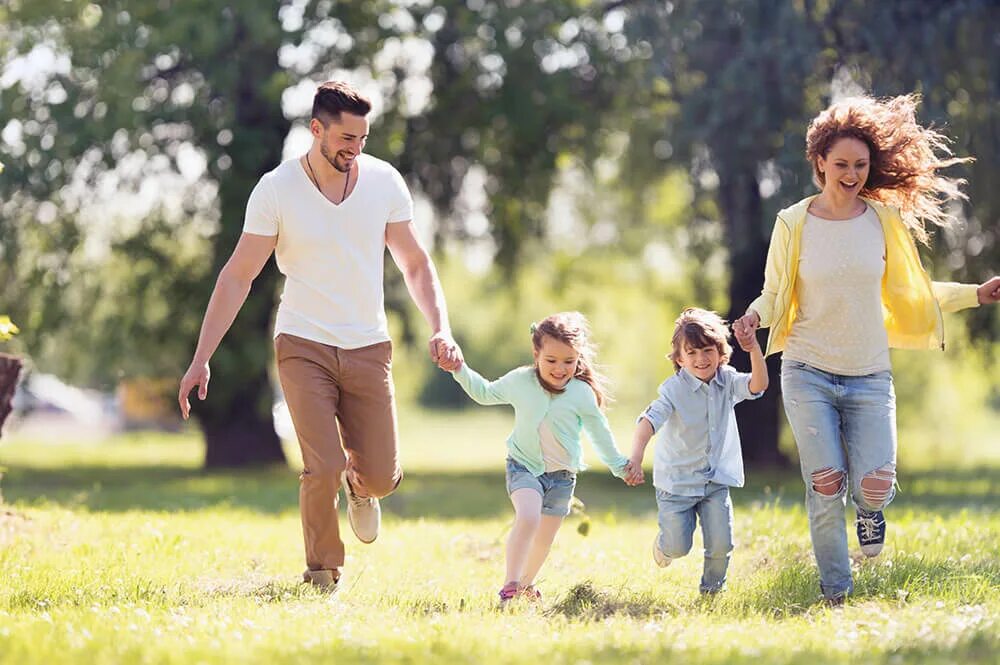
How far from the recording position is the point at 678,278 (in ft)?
82.7

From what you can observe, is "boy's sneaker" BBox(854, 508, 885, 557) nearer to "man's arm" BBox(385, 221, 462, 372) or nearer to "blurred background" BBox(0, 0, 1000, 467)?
"man's arm" BBox(385, 221, 462, 372)

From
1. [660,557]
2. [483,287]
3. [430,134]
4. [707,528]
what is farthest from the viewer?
[483,287]

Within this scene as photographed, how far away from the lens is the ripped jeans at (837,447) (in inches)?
263

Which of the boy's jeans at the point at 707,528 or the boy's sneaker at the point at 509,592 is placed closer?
the boy's sneaker at the point at 509,592

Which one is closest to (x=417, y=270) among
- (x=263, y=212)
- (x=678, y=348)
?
(x=263, y=212)

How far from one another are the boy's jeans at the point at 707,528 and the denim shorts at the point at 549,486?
0.47 m

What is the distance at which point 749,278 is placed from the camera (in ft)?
60.4

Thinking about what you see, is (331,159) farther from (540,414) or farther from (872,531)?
(872,531)

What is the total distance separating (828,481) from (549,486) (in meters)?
1.36

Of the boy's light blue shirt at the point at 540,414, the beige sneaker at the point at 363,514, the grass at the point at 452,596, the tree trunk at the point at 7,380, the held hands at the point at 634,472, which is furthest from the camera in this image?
the tree trunk at the point at 7,380

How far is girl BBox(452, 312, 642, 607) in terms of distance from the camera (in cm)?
682

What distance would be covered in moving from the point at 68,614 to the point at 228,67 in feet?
42.2

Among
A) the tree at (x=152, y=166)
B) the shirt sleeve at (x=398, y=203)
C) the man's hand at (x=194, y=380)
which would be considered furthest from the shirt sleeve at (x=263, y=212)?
the tree at (x=152, y=166)

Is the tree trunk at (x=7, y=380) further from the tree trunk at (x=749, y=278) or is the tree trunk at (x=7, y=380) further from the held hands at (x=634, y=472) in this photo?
the tree trunk at (x=749, y=278)
